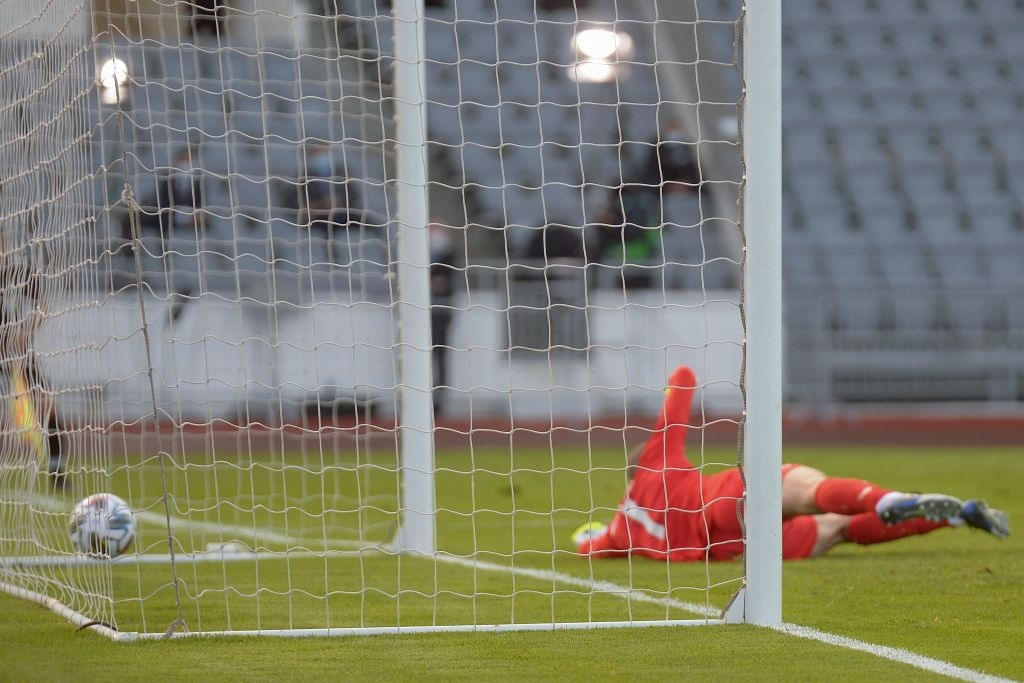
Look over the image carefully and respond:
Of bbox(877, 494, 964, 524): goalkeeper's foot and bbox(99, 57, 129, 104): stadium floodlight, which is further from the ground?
bbox(99, 57, 129, 104): stadium floodlight

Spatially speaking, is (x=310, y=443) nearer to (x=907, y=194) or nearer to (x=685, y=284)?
(x=685, y=284)

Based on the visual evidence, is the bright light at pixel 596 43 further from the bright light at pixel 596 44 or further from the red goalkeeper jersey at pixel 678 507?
the red goalkeeper jersey at pixel 678 507

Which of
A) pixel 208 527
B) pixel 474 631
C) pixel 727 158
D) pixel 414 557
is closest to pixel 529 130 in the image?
pixel 727 158

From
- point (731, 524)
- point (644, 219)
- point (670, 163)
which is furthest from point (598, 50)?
point (731, 524)

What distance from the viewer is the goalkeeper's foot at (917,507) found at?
4.76 meters

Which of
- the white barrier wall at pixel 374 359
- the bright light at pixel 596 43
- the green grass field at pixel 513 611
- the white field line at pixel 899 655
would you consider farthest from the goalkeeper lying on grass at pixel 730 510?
the bright light at pixel 596 43

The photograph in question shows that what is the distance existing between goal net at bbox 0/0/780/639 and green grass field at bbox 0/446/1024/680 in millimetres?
42

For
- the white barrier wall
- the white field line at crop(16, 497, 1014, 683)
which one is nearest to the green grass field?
the white field line at crop(16, 497, 1014, 683)

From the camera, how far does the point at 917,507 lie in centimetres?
479

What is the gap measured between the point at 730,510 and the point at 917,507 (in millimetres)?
652

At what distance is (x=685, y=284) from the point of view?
49.8ft

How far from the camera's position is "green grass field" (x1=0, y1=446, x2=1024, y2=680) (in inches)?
123

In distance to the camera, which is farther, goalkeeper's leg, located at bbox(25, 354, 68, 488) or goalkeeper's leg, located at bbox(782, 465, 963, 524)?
goalkeeper's leg, located at bbox(782, 465, 963, 524)

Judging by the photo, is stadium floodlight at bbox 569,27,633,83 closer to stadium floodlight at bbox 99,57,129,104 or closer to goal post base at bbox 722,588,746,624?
stadium floodlight at bbox 99,57,129,104
